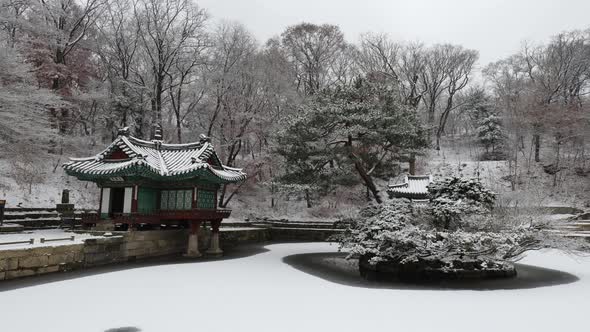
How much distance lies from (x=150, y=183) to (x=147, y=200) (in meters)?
0.73

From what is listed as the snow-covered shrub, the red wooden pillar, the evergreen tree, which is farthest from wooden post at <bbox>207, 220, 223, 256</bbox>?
the snow-covered shrub

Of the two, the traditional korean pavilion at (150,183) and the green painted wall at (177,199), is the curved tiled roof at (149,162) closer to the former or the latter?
the traditional korean pavilion at (150,183)

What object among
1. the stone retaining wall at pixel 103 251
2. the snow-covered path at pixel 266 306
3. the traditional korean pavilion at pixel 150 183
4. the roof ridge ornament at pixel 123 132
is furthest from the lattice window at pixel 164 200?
the snow-covered path at pixel 266 306

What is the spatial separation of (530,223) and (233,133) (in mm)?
20012

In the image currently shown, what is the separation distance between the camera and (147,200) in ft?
50.5

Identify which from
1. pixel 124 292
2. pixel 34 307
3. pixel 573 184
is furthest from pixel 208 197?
A: pixel 573 184

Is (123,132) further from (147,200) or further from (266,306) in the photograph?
(266,306)

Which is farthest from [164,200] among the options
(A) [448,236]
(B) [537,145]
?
(B) [537,145]

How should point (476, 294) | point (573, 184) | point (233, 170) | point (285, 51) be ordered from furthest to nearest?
point (285, 51) → point (573, 184) → point (233, 170) → point (476, 294)

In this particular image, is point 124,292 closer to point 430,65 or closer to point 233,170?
point 233,170

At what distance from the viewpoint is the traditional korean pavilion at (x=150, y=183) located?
47.0 ft

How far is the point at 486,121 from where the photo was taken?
37656mm

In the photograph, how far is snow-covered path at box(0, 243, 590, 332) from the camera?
6230mm

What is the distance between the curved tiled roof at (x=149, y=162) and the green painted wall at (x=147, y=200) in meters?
1.02
